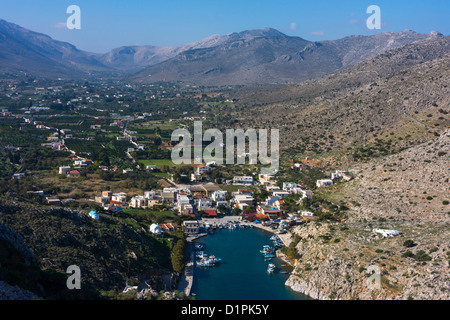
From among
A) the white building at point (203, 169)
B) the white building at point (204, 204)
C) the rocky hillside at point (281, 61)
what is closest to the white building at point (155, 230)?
the white building at point (204, 204)

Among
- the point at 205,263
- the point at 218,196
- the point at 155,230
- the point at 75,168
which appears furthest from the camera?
the point at 75,168

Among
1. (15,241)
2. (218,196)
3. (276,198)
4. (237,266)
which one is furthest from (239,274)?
(218,196)

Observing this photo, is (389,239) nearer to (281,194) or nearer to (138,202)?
(281,194)

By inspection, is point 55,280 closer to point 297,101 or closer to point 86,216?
point 86,216

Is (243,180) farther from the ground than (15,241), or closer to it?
closer to it

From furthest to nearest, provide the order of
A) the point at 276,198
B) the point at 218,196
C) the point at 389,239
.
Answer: the point at 218,196
the point at 276,198
the point at 389,239

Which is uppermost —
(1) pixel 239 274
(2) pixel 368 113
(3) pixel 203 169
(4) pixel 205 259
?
(2) pixel 368 113

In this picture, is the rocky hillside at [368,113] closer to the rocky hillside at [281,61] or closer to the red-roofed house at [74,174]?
the red-roofed house at [74,174]

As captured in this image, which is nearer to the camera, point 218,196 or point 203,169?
point 218,196
